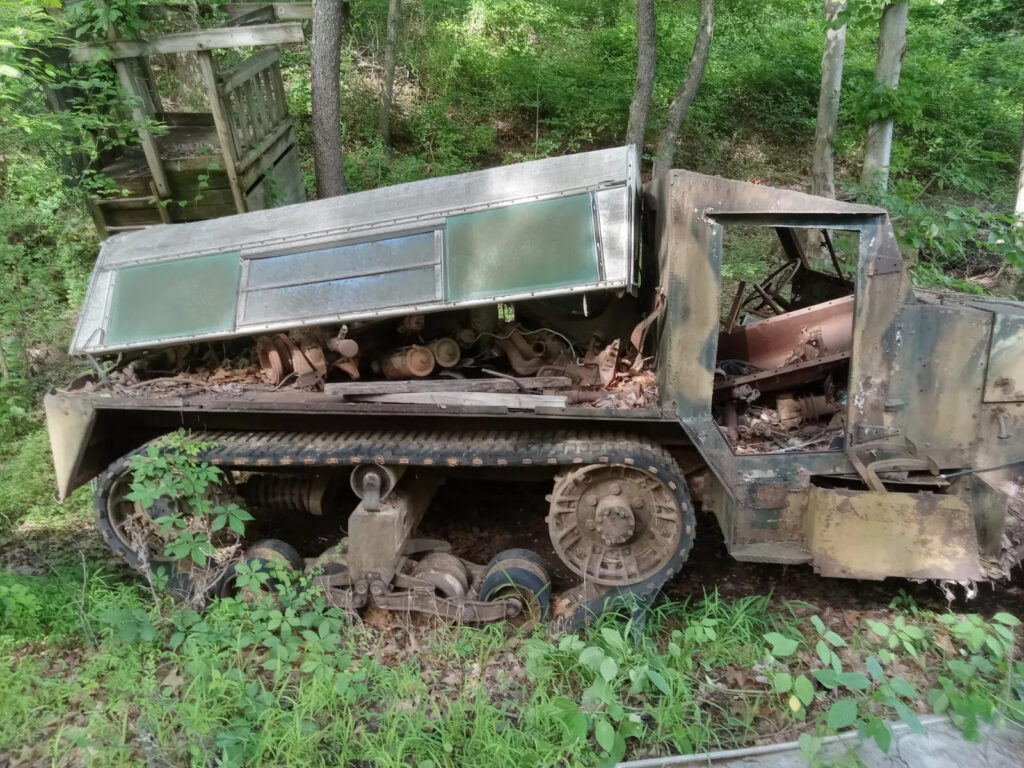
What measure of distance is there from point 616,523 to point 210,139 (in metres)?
6.83

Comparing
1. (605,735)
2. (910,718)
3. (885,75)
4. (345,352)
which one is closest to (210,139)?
(345,352)

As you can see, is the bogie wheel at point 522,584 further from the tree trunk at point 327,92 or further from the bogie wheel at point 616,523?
the tree trunk at point 327,92

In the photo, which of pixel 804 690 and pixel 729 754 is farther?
pixel 729 754

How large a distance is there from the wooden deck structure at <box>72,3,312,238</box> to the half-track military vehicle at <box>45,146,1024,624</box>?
281 cm

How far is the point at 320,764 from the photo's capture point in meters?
3.09

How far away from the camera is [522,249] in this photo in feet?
12.4

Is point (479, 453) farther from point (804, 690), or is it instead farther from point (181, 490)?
point (804, 690)

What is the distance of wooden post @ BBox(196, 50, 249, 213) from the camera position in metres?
6.57

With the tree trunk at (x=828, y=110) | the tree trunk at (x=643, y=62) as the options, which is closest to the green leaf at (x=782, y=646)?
the tree trunk at (x=643, y=62)

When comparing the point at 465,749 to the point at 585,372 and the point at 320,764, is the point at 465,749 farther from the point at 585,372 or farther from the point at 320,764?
the point at 585,372

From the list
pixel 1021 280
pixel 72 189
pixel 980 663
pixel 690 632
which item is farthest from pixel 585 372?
pixel 1021 280

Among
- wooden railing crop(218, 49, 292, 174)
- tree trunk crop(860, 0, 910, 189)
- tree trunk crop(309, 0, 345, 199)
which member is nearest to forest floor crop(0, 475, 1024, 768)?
tree trunk crop(309, 0, 345, 199)

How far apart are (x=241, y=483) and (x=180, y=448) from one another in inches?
44.7

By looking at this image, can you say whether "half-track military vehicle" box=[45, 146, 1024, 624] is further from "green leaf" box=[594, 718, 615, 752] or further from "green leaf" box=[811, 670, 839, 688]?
"green leaf" box=[594, 718, 615, 752]
